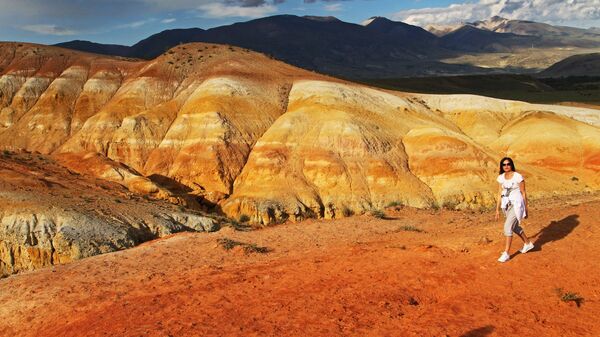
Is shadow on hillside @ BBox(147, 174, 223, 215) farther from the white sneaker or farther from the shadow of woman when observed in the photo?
the white sneaker

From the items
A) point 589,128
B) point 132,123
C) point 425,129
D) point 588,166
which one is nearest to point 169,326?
point 425,129

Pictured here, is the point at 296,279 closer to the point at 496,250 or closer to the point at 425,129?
the point at 496,250

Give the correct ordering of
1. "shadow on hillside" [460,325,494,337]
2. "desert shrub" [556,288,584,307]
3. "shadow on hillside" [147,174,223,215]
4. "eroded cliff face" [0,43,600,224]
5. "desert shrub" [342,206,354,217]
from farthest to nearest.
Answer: "eroded cliff face" [0,43,600,224] → "shadow on hillside" [147,174,223,215] → "desert shrub" [342,206,354,217] → "desert shrub" [556,288,584,307] → "shadow on hillside" [460,325,494,337]

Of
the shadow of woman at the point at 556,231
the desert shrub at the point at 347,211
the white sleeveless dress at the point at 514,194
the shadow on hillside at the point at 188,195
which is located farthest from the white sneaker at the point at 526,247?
the shadow on hillside at the point at 188,195

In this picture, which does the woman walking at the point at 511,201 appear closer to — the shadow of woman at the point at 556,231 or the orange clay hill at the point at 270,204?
the orange clay hill at the point at 270,204

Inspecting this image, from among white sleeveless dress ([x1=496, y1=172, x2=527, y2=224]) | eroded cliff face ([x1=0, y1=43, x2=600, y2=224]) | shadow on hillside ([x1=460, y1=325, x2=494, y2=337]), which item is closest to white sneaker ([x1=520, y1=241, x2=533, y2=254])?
white sleeveless dress ([x1=496, y1=172, x2=527, y2=224])

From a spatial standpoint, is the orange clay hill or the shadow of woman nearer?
the orange clay hill

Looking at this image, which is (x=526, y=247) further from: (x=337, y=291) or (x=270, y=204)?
(x=270, y=204)

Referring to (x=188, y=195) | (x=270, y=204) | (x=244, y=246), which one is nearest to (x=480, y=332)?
(x=244, y=246)
